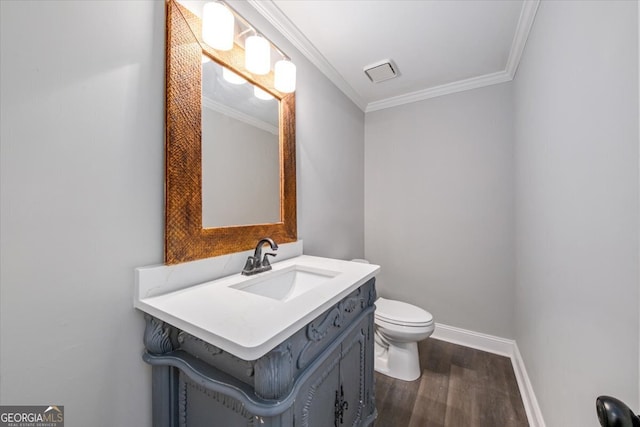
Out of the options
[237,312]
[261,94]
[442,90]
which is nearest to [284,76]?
[261,94]

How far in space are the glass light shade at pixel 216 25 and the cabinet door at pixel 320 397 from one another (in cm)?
133

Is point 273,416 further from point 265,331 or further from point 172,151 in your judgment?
point 172,151

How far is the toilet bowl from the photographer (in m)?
1.62

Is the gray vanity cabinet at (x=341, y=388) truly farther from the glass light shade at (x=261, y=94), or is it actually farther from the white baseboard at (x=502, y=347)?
the glass light shade at (x=261, y=94)

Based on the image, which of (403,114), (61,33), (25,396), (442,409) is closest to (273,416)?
(25,396)

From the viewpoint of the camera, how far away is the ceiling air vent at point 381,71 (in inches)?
72.5

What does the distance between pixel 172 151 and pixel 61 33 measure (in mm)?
403

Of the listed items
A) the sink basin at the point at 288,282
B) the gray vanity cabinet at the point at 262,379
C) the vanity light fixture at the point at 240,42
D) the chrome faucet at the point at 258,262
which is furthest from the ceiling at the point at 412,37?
the gray vanity cabinet at the point at 262,379

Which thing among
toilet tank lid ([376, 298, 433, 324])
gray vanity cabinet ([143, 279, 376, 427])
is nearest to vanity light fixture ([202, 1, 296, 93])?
gray vanity cabinet ([143, 279, 376, 427])

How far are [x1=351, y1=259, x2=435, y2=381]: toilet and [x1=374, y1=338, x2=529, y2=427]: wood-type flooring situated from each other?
0.07 m

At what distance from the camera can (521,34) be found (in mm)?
1493

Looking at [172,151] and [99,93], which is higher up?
[99,93]

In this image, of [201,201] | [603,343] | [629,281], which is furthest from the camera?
[201,201]

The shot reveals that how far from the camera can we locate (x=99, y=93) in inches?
29.9
